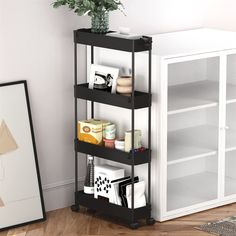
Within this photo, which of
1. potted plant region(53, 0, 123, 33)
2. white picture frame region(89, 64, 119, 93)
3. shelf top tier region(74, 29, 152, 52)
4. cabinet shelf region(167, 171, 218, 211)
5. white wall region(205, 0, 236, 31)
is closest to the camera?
shelf top tier region(74, 29, 152, 52)

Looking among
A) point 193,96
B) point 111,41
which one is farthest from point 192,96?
point 111,41

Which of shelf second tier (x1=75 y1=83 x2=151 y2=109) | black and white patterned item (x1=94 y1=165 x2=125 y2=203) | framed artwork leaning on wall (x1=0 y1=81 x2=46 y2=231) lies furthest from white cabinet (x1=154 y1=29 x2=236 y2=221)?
framed artwork leaning on wall (x1=0 y1=81 x2=46 y2=231)

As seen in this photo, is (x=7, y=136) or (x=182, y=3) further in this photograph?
(x=182, y=3)

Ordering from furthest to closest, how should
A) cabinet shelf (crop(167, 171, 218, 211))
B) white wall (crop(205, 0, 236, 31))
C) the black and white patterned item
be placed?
white wall (crop(205, 0, 236, 31)) < cabinet shelf (crop(167, 171, 218, 211)) < the black and white patterned item

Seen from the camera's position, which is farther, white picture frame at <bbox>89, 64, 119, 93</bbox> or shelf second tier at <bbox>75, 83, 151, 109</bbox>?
white picture frame at <bbox>89, 64, 119, 93</bbox>

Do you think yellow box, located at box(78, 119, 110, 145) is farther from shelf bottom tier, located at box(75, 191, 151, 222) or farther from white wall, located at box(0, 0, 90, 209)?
Result: shelf bottom tier, located at box(75, 191, 151, 222)

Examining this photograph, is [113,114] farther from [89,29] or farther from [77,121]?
[89,29]

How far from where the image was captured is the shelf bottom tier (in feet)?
14.0

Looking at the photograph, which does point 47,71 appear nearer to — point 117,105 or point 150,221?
point 117,105

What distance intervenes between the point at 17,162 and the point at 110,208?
0.59m

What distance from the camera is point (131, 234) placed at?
13.7 ft

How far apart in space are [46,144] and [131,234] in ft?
2.48

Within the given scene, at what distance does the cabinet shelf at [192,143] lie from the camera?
4387mm

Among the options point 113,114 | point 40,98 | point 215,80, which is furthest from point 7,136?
point 215,80
